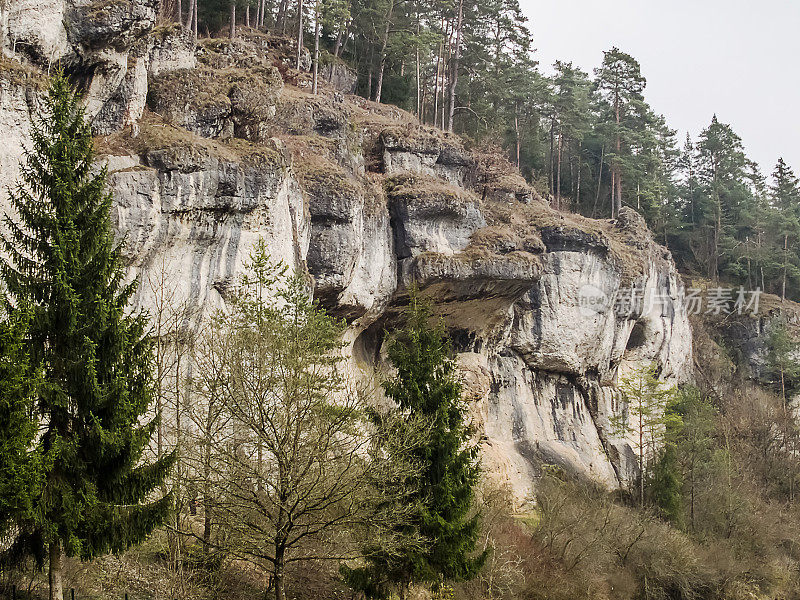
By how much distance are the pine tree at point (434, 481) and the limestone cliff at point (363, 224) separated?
1.54m

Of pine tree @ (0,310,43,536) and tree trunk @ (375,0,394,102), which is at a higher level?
tree trunk @ (375,0,394,102)

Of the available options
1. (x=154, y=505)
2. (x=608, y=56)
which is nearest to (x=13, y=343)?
(x=154, y=505)

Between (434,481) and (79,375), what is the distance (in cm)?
771

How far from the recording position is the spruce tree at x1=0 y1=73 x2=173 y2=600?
11430 millimetres

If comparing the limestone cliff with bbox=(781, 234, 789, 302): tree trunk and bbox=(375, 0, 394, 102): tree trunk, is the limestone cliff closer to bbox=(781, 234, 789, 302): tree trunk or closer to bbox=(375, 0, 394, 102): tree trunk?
bbox=(375, 0, 394, 102): tree trunk

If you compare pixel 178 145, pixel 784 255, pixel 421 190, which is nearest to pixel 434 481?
pixel 178 145

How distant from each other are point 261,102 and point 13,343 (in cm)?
1295

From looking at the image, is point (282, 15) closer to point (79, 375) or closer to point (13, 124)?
point (13, 124)

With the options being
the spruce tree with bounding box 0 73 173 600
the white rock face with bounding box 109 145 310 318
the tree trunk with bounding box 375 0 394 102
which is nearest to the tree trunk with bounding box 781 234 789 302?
the tree trunk with bounding box 375 0 394 102

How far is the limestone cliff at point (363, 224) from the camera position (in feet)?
59.1

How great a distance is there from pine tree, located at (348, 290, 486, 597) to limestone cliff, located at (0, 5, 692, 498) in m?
1.54

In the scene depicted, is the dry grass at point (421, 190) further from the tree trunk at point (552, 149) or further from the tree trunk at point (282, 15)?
the tree trunk at point (552, 149)

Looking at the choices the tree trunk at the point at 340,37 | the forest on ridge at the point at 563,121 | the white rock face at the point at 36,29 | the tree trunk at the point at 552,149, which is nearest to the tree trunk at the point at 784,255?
the forest on ridge at the point at 563,121

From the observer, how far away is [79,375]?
1178 cm
